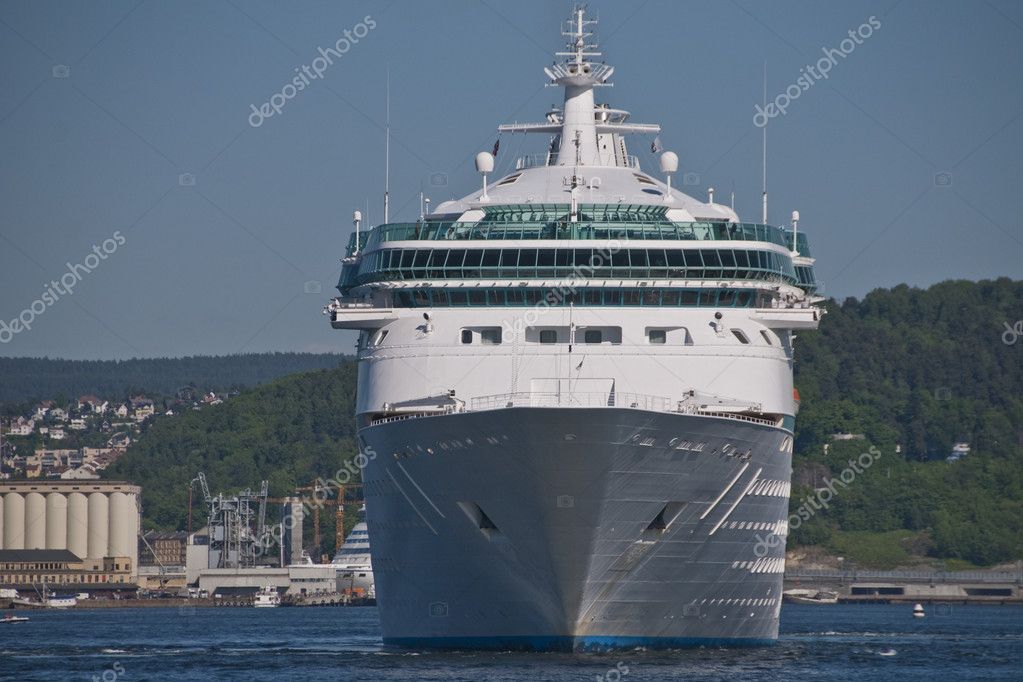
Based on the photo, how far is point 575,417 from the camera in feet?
164

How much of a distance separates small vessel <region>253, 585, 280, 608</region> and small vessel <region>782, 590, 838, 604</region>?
3889cm

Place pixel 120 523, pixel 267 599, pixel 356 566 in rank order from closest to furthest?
pixel 267 599, pixel 356 566, pixel 120 523

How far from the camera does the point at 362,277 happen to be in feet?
193

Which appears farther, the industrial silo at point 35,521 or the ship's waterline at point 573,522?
the industrial silo at point 35,521

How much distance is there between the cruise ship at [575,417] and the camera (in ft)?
168

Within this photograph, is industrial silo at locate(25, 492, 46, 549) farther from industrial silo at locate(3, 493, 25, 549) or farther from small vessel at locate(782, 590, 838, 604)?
small vessel at locate(782, 590, 838, 604)

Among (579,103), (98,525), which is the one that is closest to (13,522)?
(98,525)

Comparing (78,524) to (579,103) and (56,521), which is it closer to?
(56,521)

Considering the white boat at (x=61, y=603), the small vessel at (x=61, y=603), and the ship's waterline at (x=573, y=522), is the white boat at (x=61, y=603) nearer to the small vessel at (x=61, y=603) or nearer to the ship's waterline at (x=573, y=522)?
the small vessel at (x=61, y=603)

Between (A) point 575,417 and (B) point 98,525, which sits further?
(B) point 98,525

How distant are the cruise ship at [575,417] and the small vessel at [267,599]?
343 feet

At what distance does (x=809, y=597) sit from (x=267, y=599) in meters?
41.1

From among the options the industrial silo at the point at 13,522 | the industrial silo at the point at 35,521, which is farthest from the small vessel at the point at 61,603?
the industrial silo at the point at 13,522

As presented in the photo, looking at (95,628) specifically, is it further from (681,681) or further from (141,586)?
(141,586)
